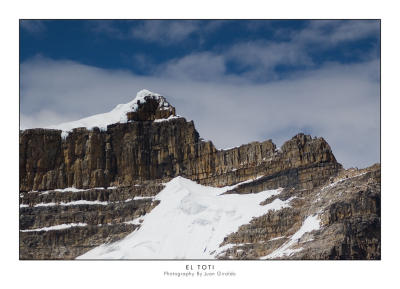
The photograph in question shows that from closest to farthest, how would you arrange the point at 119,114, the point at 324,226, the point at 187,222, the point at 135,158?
the point at 324,226 < the point at 187,222 < the point at 135,158 < the point at 119,114

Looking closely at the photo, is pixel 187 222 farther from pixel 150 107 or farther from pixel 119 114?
pixel 150 107

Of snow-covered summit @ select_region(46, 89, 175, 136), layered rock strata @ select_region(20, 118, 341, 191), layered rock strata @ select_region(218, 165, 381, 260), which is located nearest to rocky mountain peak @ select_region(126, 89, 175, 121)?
snow-covered summit @ select_region(46, 89, 175, 136)

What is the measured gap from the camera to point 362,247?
370ft

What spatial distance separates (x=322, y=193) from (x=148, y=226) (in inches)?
1243

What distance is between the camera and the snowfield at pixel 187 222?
138000 mm

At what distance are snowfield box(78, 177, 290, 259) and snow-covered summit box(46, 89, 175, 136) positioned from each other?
1558 cm

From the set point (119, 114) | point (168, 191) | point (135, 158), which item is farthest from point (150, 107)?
point (168, 191)

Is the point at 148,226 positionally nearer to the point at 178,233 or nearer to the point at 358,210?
the point at 178,233

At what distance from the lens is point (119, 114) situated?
584 ft

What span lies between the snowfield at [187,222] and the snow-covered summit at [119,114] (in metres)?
15.6

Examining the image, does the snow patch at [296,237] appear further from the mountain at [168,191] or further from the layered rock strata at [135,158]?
the layered rock strata at [135,158]

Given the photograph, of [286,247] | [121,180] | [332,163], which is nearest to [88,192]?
[121,180]

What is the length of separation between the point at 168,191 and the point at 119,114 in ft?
61.8

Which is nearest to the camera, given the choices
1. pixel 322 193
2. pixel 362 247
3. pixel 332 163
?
pixel 362 247
